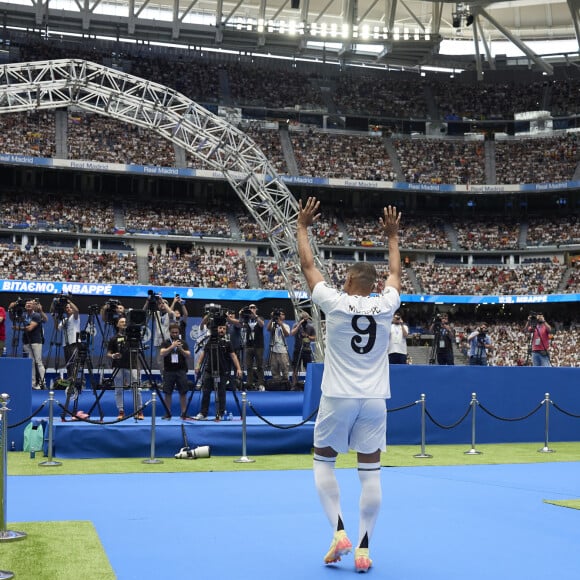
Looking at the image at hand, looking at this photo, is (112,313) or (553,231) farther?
(553,231)

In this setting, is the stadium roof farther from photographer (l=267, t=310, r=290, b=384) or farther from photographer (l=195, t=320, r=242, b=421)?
photographer (l=195, t=320, r=242, b=421)

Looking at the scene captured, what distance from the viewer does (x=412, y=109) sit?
192 ft

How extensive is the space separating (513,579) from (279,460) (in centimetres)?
854

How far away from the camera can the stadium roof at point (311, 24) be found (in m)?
44.5

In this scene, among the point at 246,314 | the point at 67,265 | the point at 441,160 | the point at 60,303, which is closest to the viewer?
the point at 60,303

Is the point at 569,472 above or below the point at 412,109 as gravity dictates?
below

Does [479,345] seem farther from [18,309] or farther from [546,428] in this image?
[18,309]

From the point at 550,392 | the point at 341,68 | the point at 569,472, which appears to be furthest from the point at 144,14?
the point at 569,472

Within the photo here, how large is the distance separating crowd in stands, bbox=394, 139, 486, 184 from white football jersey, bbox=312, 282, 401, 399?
160 ft

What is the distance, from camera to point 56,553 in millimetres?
6516

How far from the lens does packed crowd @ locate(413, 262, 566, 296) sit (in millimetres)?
50000

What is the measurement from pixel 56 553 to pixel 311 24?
4750cm

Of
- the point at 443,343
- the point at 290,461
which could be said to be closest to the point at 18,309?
the point at 290,461

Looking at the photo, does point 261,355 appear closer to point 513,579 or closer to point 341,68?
point 513,579
